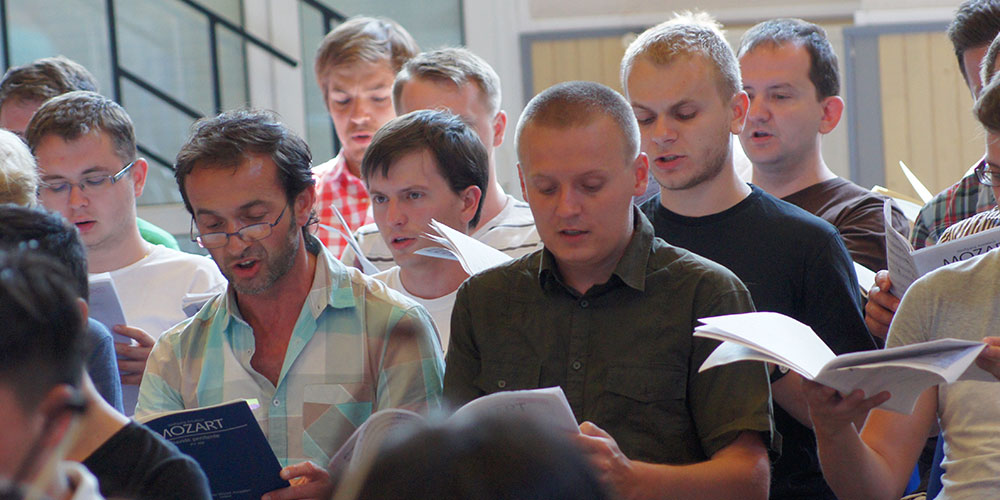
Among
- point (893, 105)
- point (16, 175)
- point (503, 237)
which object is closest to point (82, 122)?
point (16, 175)

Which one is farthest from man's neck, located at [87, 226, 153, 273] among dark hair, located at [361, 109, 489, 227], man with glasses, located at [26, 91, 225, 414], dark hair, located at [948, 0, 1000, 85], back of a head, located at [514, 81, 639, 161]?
dark hair, located at [948, 0, 1000, 85]

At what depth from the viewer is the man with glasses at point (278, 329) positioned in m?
1.90

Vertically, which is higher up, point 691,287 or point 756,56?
point 756,56

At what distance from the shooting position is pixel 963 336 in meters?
1.65

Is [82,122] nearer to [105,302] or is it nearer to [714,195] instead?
[105,302]

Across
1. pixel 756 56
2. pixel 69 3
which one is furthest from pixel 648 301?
pixel 69 3

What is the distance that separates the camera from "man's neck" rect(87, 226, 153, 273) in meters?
2.64

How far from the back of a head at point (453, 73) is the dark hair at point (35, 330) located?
2120 mm

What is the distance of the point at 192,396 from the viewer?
6.37ft

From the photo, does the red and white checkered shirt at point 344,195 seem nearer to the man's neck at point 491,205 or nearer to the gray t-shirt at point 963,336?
the man's neck at point 491,205

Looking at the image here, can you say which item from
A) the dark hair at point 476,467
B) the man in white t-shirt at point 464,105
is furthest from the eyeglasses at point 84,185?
the dark hair at point 476,467

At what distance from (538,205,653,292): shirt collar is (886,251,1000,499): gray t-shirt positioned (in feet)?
1.37

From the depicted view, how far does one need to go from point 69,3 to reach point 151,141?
2.51 feet

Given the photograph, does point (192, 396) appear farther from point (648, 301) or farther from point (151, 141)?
point (151, 141)
